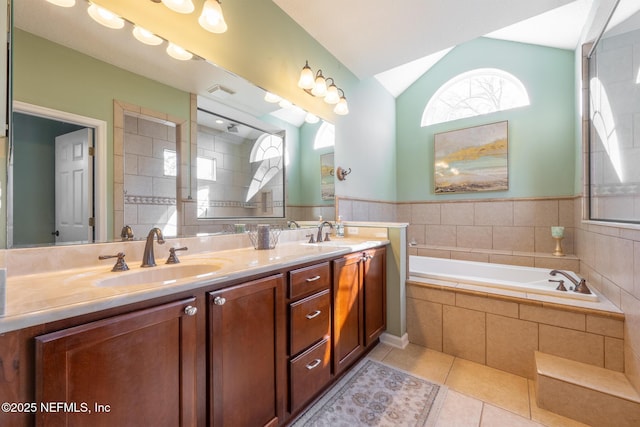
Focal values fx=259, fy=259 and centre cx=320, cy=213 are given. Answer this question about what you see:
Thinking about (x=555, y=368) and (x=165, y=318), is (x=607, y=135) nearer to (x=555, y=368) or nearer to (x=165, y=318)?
(x=555, y=368)

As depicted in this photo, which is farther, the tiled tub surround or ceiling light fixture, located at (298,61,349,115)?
ceiling light fixture, located at (298,61,349,115)

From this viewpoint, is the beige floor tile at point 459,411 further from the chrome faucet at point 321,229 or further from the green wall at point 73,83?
the green wall at point 73,83

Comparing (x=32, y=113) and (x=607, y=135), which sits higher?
(x=607, y=135)

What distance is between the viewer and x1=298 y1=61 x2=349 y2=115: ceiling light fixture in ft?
7.34

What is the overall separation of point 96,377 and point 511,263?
356 centimetres

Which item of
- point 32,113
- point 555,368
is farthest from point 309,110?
point 555,368

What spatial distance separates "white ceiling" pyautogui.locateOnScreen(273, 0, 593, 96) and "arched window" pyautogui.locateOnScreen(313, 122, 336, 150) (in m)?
0.75

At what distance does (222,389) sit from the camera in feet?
3.20

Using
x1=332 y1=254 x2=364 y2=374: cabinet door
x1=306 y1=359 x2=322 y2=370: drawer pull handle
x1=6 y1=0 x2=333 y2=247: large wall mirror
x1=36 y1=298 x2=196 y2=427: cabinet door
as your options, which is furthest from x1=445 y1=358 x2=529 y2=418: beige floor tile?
x1=6 y1=0 x2=333 y2=247: large wall mirror

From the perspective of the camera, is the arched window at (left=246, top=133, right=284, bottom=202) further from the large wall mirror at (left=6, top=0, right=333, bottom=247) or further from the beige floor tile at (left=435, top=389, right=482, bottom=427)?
the beige floor tile at (left=435, top=389, right=482, bottom=427)

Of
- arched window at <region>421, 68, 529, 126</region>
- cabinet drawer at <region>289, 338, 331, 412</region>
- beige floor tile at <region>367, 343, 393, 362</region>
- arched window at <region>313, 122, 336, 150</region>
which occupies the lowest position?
beige floor tile at <region>367, 343, 393, 362</region>

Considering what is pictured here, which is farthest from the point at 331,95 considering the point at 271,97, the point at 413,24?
the point at 413,24

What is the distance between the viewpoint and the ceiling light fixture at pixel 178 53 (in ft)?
4.63

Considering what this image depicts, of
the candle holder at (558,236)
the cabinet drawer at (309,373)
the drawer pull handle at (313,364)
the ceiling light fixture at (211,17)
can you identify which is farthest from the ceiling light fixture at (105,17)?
the candle holder at (558,236)
